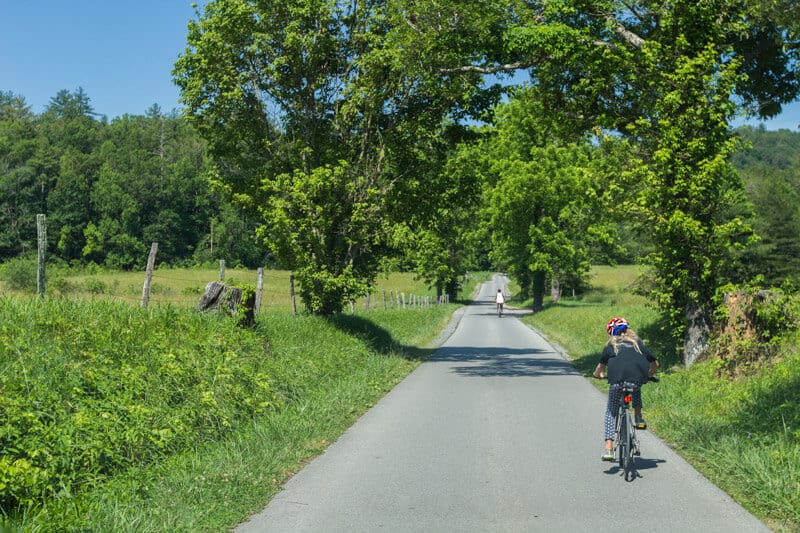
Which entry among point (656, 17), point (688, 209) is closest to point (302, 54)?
point (656, 17)

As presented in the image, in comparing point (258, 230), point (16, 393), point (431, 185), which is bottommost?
point (16, 393)

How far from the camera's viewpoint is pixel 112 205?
107312 mm

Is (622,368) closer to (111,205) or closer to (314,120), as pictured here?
(314,120)

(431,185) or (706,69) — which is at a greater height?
(706,69)

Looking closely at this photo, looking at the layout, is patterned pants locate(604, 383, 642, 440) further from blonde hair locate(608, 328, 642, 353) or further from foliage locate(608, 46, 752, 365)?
foliage locate(608, 46, 752, 365)

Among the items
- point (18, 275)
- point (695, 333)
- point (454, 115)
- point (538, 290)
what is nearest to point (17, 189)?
point (538, 290)

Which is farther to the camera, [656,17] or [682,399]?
[656,17]

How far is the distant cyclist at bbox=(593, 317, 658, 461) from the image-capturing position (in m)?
9.34

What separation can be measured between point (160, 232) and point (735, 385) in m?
101

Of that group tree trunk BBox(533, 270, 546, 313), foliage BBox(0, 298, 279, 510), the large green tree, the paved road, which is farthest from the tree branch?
tree trunk BBox(533, 270, 546, 313)

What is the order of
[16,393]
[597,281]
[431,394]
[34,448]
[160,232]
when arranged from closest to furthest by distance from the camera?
1. [34,448]
2. [16,393]
3. [431,394]
4. [597,281]
5. [160,232]

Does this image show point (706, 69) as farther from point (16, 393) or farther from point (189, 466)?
point (16, 393)

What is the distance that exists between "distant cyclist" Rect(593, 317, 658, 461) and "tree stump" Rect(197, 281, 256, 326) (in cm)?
779

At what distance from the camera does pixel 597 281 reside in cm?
9350
